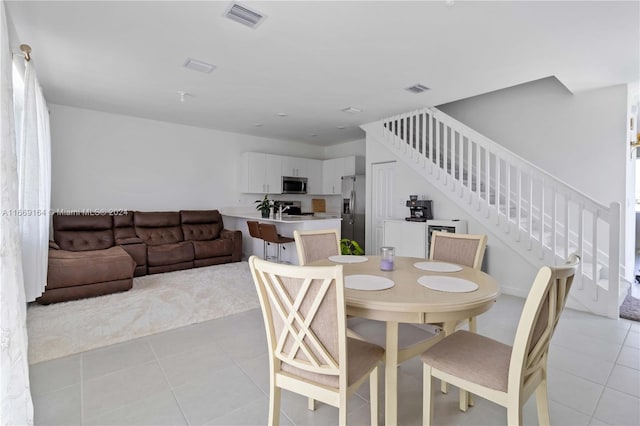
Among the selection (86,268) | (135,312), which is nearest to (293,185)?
(86,268)

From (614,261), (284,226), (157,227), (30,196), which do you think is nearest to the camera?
(30,196)

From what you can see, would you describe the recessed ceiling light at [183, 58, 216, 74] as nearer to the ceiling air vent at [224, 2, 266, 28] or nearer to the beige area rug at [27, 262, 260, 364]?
the ceiling air vent at [224, 2, 266, 28]

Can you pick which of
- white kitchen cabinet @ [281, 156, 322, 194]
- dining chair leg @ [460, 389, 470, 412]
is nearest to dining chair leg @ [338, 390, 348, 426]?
dining chair leg @ [460, 389, 470, 412]

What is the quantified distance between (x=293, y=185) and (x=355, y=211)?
5.05ft

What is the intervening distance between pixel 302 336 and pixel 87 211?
16.9ft

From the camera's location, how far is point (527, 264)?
12.1 feet

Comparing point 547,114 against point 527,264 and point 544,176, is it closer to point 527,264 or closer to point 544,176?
point 544,176

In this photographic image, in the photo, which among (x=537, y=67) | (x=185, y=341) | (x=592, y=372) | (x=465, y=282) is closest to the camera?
(x=465, y=282)

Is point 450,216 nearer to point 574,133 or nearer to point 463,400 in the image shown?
point 574,133

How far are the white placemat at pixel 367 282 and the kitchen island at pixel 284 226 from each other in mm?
2592

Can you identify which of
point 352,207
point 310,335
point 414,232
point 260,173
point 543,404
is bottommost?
point 543,404

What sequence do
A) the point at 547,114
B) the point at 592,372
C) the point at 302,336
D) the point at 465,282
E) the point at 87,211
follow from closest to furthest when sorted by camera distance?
the point at 302,336, the point at 465,282, the point at 592,372, the point at 547,114, the point at 87,211

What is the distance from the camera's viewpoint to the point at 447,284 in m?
1.59

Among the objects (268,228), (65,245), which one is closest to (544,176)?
(268,228)
